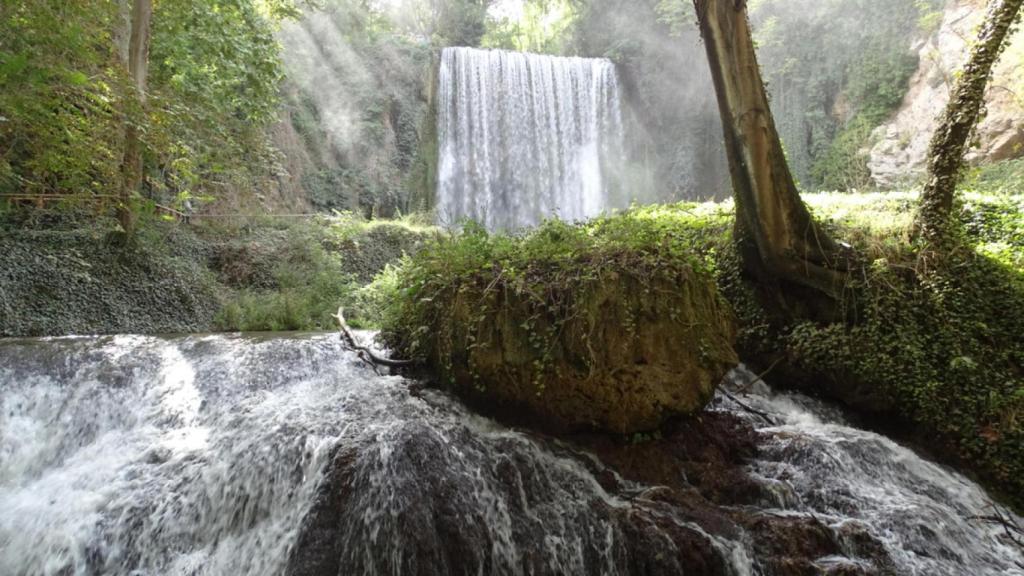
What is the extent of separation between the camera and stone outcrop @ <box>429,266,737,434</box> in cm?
437

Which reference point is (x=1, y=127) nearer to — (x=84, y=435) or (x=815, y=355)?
(x=84, y=435)

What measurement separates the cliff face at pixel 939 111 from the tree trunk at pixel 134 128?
1574 cm

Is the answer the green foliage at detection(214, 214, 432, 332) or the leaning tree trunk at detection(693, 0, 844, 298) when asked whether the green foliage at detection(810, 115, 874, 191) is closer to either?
the leaning tree trunk at detection(693, 0, 844, 298)

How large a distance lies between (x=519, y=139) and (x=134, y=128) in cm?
1344

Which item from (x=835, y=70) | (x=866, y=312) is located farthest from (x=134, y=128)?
(x=835, y=70)

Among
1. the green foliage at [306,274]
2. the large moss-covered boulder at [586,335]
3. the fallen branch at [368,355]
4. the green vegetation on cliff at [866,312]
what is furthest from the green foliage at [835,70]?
the fallen branch at [368,355]

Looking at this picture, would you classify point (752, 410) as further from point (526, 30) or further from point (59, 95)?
point (526, 30)

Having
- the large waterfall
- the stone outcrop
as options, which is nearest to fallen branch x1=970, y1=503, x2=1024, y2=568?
the stone outcrop

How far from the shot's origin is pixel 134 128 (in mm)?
8336

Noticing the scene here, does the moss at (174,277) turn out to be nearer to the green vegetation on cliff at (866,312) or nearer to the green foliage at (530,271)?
the green foliage at (530,271)

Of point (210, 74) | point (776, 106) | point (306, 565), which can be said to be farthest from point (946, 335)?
point (776, 106)

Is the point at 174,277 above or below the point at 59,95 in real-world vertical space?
below

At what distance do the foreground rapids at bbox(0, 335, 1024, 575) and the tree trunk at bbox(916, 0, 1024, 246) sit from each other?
2.90 meters

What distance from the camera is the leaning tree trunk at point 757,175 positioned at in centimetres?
580
